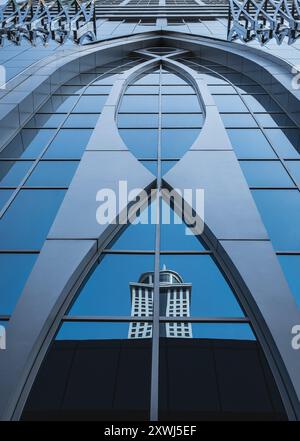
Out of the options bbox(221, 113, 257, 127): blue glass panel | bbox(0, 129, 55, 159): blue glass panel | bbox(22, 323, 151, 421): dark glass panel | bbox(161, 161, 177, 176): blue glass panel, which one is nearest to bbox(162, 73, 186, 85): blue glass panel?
bbox(221, 113, 257, 127): blue glass panel

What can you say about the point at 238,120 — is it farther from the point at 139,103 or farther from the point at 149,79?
the point at 149,79

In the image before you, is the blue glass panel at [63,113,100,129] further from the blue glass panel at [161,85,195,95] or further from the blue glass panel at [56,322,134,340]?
the blue glass panel at [56,322,134,340]

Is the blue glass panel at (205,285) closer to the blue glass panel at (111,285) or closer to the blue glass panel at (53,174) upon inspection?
the blue glass panel at (111,285)

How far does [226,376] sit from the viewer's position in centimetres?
649

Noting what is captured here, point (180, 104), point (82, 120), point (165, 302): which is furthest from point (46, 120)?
point (165, 302)

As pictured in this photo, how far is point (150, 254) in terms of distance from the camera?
901 cm

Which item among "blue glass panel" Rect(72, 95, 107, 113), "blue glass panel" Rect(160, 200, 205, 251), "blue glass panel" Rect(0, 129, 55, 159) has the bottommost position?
"blue glass panel" Rect(160, 200, 205, 251)

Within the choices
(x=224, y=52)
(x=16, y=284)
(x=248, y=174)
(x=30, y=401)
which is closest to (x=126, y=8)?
(x=224, y=52)

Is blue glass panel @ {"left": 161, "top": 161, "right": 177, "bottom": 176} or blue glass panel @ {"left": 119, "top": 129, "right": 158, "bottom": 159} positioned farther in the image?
blue glass panel @ {"left": 119, "top": 129, "right": 158, "bottom": 159}

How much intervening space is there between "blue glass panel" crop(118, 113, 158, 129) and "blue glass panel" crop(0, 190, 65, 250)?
4679 mm

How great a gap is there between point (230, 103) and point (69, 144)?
6.58 m

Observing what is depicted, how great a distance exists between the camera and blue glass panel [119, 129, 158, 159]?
1288 centimetres
